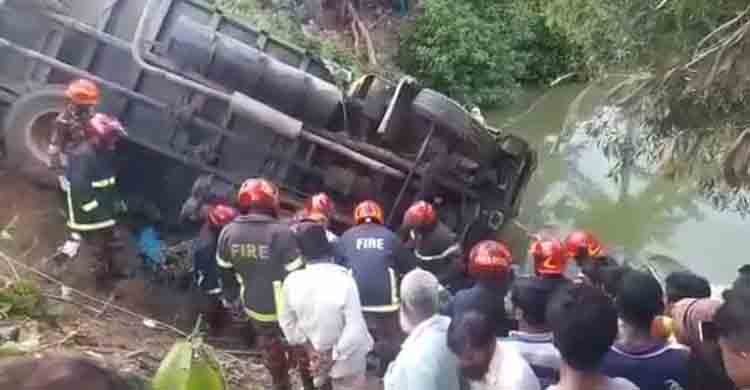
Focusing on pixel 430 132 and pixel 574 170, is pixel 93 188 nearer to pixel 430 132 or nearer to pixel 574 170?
pixel 430 132

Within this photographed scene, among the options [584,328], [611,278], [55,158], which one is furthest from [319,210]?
[584,328]

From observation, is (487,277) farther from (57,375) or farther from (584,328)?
(57,375)

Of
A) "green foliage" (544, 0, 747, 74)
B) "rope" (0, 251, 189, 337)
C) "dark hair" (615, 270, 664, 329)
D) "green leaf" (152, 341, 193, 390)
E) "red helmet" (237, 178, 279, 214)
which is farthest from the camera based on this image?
"rope" (0, 251, 189, 337)

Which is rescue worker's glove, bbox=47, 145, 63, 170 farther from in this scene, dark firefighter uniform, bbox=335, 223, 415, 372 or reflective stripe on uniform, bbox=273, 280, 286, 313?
dark firefighter uniform, bbox=335, 223, 415, 372

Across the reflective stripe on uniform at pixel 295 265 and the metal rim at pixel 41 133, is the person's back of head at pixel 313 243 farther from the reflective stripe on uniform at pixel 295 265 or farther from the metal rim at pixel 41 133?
the metal rim at pixel 41 133

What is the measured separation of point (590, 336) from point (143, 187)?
17.4ft

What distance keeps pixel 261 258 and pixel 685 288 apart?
234 centimetres

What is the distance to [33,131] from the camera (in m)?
7.63

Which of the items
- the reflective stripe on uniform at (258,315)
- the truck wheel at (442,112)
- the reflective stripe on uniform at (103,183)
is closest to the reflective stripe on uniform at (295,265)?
the reflective stripe on uniform at (258,315)

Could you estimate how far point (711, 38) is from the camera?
665 centimetres

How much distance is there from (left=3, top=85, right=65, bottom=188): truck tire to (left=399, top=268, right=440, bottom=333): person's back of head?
413 cm

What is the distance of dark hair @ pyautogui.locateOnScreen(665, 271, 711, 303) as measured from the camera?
4641mm

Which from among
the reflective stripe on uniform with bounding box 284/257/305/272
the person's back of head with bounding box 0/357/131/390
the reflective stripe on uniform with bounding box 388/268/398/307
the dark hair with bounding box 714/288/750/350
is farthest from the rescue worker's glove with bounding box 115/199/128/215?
the person's back of head with bounding box 0/357/131/390

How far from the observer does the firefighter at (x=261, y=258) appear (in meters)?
5.86
